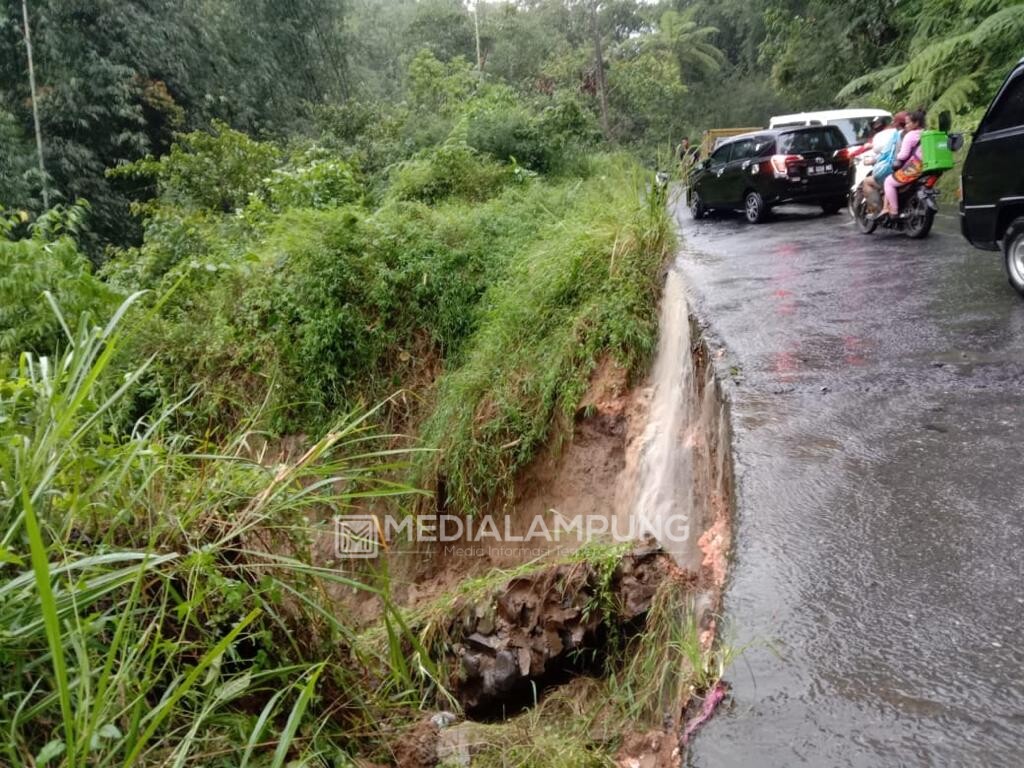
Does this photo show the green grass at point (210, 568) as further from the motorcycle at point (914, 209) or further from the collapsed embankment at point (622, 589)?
the motorcycle at point (914, 209)

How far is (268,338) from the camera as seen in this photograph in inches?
340

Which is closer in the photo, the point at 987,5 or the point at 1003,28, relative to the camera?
the point at 1003,28

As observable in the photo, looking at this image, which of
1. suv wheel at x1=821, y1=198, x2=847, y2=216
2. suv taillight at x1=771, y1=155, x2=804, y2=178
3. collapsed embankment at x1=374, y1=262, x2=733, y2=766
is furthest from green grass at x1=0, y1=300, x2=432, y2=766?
suv wheel at x1=821, y1=198, x2=847, y2=216

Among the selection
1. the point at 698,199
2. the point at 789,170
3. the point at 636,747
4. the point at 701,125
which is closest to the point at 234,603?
the point at 636,747

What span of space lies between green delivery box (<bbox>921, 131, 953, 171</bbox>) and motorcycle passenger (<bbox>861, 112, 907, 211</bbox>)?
52 centimetres

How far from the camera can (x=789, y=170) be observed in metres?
12.9

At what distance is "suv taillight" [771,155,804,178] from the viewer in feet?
42.2

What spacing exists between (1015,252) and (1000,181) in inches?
23.3

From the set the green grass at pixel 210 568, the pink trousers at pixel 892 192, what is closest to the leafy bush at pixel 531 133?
the pink trousers at pixel 892 192

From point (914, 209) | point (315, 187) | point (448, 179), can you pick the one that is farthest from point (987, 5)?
point (315, 187)

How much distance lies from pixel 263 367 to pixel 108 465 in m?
5.93

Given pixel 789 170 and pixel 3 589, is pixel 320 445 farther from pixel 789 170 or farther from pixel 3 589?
pixel 789 170

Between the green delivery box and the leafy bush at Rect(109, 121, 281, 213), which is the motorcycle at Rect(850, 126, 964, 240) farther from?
the leafy bush at Rect(109, 121, 281, 213)

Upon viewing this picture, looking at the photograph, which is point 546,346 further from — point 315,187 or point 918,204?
point 315,187
